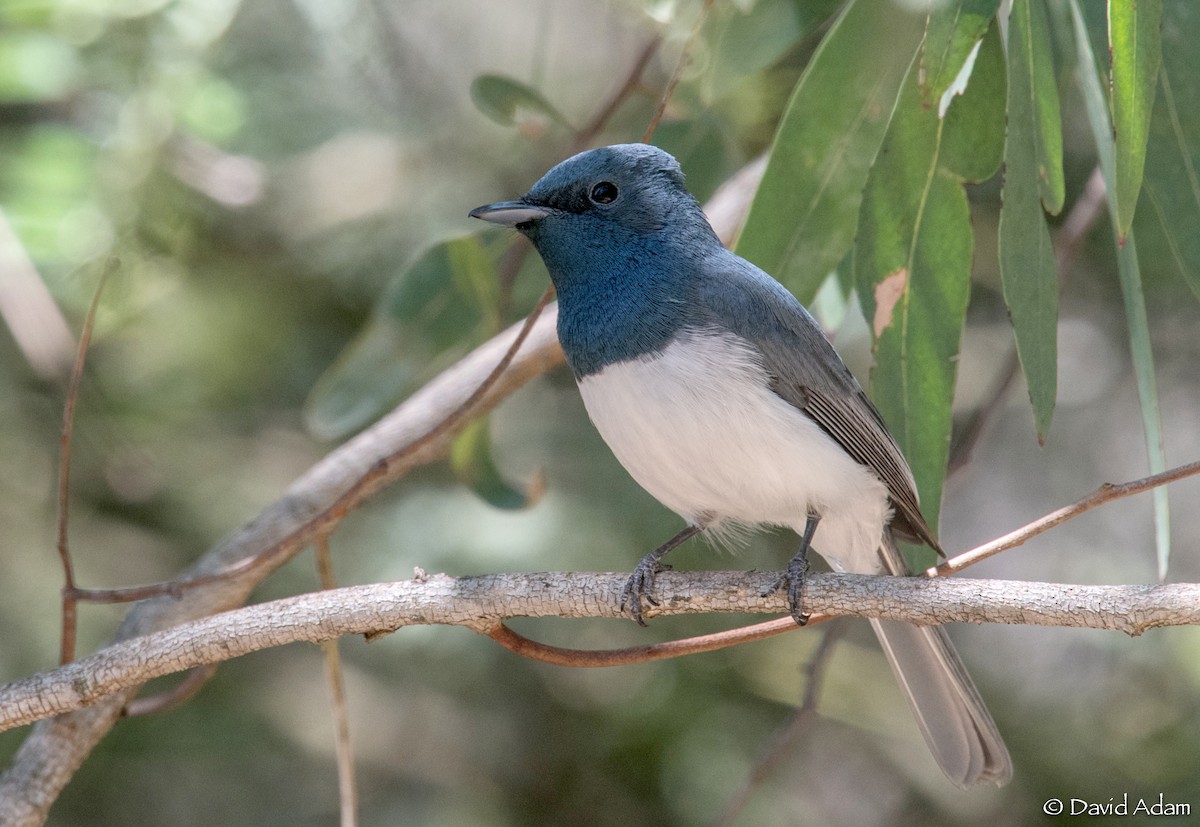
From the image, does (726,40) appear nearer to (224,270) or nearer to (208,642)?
(208,642)

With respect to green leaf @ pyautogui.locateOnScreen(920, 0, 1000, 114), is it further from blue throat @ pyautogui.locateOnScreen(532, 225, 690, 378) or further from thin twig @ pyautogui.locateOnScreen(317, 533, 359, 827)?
thin twig @ pyautogui.locateOnScreen(317, 533, 359, 827)

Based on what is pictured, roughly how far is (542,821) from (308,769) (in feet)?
2.71

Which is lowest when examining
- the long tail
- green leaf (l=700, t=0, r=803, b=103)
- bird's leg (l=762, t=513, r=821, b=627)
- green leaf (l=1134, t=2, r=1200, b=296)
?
the long tail

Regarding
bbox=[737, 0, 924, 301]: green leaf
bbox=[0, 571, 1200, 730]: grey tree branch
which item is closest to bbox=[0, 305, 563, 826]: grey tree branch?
bbox=[0, 571, 1200, 730]: grey tree branch

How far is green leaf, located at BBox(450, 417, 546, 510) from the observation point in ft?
11.3

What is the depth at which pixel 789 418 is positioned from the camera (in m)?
2.53

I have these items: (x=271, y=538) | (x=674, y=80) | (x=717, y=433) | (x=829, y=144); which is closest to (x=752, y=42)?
(x=829, y=144)

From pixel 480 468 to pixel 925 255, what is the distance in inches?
56.4

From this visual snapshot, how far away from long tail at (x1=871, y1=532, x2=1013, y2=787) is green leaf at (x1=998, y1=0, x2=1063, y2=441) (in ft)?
2.26

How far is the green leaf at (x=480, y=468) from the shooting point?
344 cm

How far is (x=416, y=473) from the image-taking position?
15.0ft

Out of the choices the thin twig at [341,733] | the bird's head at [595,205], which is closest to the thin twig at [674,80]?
the bird's head at [595,205]

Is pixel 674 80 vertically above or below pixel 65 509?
above

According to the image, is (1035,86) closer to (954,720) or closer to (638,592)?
(638,592)
